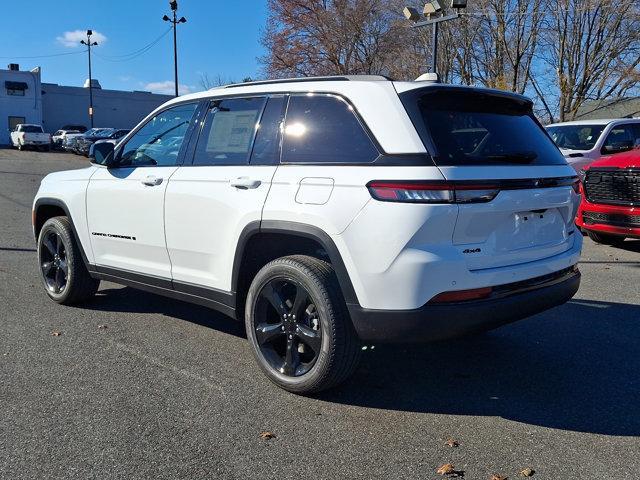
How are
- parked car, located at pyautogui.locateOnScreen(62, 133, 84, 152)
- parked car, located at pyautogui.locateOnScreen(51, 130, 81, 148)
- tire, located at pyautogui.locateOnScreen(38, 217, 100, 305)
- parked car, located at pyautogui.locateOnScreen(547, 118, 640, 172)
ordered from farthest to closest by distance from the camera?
parked car, located at pyautogui.locateOnScreen(51, 130, 81, 148) < parked car, located at pyautogui.locateOnScreen(62, 133, 84, 152) < parked car, located at pyautogui.locateOnScreen(547, 118, 640, 172) < tire, located at pyautogui.locateOnScreen(38, 217, 100, 305)

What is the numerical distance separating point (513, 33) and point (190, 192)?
85.3ft

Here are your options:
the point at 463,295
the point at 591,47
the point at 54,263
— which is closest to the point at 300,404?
the point at 463,295

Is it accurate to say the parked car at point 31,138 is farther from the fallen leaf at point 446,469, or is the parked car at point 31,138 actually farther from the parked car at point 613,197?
the fallen leaf at point 446,469

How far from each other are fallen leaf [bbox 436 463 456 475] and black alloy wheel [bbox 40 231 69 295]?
3988mm

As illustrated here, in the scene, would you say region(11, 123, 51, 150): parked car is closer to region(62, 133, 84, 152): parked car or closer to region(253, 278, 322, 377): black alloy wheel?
region(62, 133, 84, 152): parked car

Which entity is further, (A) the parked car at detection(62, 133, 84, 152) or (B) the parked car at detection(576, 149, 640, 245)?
(A) the parked car at detection(62, 133, 84, 152)

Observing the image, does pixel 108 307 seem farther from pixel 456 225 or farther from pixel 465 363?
pixel 456 225

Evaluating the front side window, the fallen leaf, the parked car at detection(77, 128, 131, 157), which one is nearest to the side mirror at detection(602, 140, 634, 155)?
the front side window

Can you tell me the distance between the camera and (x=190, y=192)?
430 centimetres

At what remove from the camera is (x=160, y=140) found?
4863mm

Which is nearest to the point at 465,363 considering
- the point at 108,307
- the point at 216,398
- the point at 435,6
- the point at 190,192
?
the point at 216,398

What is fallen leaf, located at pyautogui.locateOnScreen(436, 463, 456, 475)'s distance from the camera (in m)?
2.93

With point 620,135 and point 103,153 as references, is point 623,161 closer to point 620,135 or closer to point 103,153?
point 620,135

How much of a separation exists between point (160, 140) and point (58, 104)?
61.9 metres
